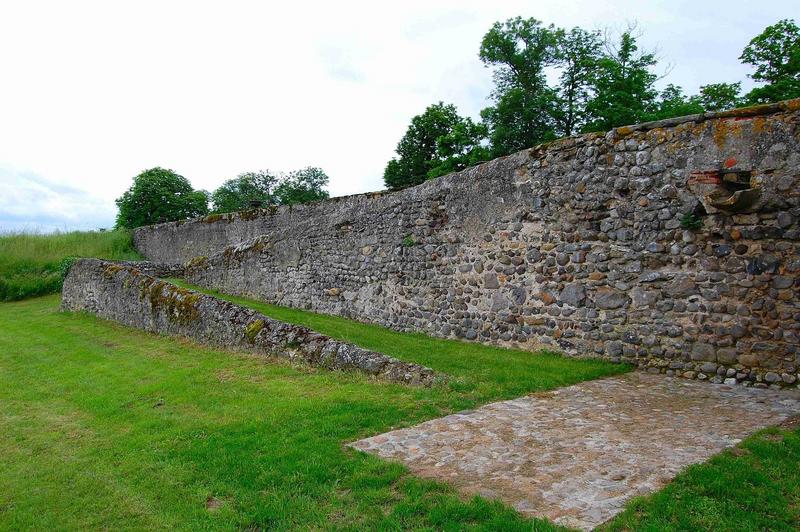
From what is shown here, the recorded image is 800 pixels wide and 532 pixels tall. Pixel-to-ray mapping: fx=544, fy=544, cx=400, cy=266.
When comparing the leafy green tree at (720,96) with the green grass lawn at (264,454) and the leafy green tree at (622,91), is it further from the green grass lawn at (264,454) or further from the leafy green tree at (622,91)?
the green grass lawn at (264,454)

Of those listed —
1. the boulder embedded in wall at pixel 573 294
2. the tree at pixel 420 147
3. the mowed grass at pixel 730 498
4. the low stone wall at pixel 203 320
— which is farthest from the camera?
the tree at pixel 420 147

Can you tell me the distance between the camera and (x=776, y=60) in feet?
63.4

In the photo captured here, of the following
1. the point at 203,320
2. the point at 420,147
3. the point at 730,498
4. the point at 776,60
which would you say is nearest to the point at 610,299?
the point at 730,498

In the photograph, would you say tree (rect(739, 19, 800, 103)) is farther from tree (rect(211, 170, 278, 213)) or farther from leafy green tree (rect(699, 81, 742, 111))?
tree (rect(211, 170, 278, 213))

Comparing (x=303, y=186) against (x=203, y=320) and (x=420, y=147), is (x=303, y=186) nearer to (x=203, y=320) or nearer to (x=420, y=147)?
(x=420, y=147)

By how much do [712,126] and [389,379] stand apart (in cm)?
539

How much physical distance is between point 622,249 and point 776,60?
16626 millimetres

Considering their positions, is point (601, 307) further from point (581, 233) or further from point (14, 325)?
point (14, 325)

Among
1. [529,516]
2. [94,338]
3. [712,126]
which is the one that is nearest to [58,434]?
[529,516]

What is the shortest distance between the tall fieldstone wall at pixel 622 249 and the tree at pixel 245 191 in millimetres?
42494

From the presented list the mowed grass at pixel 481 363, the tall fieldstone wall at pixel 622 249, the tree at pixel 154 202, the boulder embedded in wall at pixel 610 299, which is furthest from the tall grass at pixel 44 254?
the boulder embedded in wall at pixel 610 299

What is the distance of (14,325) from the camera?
596 inches

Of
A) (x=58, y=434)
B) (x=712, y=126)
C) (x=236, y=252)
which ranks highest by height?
(x=712, y=126)

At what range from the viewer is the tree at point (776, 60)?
59.8 ft
